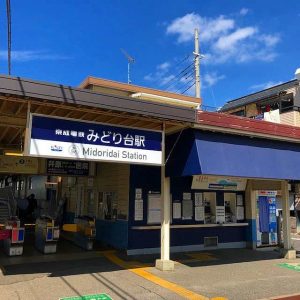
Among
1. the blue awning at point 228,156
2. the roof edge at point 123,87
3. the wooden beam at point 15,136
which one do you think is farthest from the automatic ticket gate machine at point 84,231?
the roof edge at point 123,87

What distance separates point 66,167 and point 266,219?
28.3 feet

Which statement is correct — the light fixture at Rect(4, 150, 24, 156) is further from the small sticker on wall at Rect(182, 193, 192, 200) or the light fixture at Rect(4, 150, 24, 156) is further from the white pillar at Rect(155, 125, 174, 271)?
the small sticker on wall at Rect(182, 193, 192, 200)

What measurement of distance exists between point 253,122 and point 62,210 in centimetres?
1268

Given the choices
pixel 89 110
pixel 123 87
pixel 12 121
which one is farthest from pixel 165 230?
pixel 123 87

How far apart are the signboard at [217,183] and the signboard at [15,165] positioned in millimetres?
6678

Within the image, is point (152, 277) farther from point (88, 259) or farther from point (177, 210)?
point (177, 210)

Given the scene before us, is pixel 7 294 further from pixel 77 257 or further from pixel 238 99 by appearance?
pixel 238 99

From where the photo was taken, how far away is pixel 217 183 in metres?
14.9

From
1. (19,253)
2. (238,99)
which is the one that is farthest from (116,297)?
(238,99)

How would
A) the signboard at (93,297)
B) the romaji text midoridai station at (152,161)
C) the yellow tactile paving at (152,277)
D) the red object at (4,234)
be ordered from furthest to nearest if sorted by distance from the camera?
1. the red object at (4,234)
2. the romaji text midoridai station at (152,161)
3. the yellow tactile paving at (152,277)
4. the signboard at (93,297)

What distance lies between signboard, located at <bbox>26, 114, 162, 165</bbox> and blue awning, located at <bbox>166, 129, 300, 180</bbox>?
872 millimetres

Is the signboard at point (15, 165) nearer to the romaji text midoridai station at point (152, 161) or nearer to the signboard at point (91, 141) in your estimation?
the romaji text midoridai station at point (152, 161)

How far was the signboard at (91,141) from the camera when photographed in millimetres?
8797

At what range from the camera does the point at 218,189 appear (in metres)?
15.0
